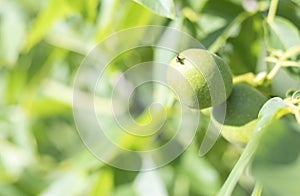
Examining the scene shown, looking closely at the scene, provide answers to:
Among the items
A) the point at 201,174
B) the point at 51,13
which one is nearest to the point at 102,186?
the point at 201,174

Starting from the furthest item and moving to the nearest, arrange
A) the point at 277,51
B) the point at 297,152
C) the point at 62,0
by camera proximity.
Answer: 1. the point at 62,0
2. the point at 277,51
3. the point at 297,152

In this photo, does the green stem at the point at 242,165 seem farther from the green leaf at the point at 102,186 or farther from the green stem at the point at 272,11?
the green leaf at the point at 102,186

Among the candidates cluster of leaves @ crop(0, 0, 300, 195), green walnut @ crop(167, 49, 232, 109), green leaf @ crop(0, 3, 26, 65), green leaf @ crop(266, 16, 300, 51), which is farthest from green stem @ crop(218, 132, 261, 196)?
green leaf @ crop(0, 3, 26, 65)

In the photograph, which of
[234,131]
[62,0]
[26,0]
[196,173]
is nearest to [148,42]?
[62,0]

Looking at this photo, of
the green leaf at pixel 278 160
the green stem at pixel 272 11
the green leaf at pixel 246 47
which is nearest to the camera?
the green leaf at pixel 278 160

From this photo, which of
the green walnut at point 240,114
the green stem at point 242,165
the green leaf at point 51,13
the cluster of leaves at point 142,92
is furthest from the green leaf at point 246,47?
the green stem at point 242,165

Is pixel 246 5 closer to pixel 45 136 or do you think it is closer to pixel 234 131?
pixel 234 131

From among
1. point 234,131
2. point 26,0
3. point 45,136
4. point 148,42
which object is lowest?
point 45,136
